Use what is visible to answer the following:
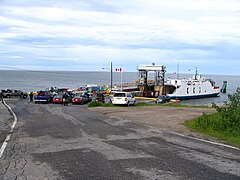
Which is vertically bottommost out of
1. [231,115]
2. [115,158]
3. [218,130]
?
[218,130]

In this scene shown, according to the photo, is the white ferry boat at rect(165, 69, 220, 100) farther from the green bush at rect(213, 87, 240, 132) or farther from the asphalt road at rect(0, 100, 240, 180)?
the asphalt road at rect(0, 100, 240, 180)

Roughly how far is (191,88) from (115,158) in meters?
69.0

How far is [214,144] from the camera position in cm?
1152

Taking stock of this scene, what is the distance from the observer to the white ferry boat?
72.4 m

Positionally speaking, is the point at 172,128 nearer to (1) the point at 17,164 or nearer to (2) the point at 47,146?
(2) the point at 47,146

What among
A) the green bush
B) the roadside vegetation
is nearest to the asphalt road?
the roadside vegetation

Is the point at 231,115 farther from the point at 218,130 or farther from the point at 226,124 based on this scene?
the point at 218,130

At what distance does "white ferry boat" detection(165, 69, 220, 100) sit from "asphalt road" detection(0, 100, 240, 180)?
5807 centimetres

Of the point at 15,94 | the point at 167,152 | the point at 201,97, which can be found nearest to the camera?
the point at 167,152

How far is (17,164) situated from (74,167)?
5.01 feet

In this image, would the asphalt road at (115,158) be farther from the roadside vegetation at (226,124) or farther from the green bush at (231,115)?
the green bush at (231,115)

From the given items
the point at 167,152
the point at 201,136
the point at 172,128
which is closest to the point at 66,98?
the point at 172,128

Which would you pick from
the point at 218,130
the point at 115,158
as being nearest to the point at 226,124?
the point at 218,130

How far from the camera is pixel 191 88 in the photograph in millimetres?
76188
